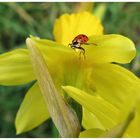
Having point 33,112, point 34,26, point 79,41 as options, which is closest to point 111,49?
point 79,41

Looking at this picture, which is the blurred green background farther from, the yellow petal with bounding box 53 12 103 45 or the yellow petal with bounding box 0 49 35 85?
the yellow petal with bounding box 0 49 35 85

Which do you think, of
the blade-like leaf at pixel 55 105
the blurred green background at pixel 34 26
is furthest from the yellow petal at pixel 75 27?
the blurred green background at pixel 34 26

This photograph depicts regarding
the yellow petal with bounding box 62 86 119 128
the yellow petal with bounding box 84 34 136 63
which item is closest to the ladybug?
the yellow petal with bounding box 84 34 136 63

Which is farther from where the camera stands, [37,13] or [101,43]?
[37,13]

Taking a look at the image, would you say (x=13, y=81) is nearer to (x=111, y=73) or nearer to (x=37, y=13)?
(x=111, y=73)

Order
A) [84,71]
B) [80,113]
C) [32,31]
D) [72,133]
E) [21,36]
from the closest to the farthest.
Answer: [72,133], [80,113], [84,71], [32,31], [21,36]

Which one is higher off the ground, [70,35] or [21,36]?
[70,35]

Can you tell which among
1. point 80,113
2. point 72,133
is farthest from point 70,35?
point 72,133

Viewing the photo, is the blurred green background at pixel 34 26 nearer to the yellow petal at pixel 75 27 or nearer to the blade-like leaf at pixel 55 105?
the yellow petal at pixel 75 27

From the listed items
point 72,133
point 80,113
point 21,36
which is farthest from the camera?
point 21,36
